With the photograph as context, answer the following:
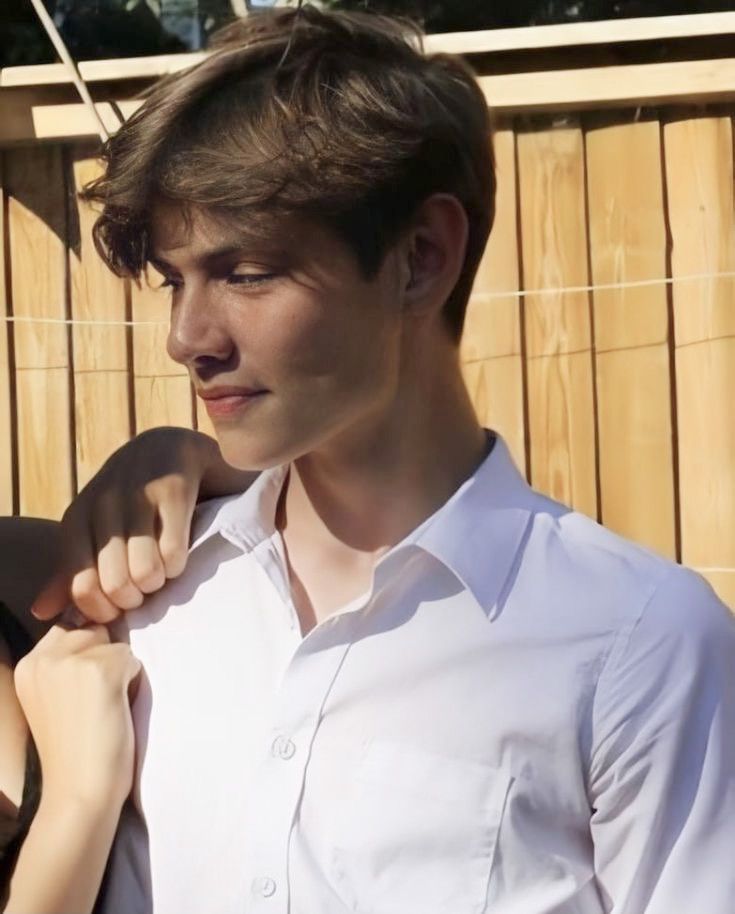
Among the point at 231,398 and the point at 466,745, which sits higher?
the point at 231,398

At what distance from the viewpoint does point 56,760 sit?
1198 mm

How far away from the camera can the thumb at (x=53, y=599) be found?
1281 millimetres

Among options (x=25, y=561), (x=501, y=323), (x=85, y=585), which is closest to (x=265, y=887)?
(x=85, y=585)

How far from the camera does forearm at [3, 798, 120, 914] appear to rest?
1108 millimetres

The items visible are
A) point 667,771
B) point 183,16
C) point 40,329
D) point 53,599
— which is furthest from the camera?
point 40,329

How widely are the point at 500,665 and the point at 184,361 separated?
0.35 metres

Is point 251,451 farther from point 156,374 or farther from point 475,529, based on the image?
point 156,374

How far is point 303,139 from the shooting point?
1134 millimetres

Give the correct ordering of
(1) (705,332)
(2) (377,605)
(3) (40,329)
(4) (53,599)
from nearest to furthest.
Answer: (2) (377,605) < (4) (53,599) < (1) (705,332) < (3) (40,329)

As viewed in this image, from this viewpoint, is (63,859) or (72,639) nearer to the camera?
(63,859)

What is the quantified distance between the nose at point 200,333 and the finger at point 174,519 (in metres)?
0.21

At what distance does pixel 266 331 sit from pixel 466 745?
0.36m

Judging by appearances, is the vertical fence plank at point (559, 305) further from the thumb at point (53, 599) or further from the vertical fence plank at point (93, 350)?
the thumb at point (53, 599)

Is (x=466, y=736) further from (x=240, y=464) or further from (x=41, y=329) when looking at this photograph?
(x=41, y=329)
